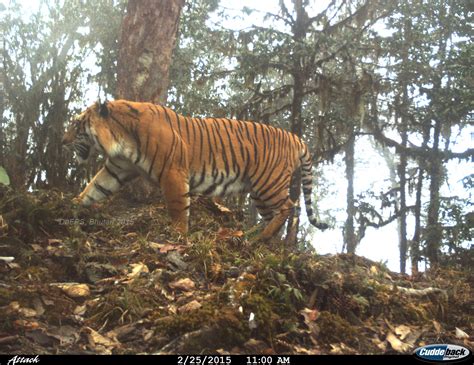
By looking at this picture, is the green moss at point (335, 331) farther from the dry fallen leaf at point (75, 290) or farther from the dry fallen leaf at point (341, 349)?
the dry fallen leaf at point (75, 290)

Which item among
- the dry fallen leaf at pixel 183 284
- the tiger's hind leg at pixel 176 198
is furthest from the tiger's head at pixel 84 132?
the dry fallen leaf at pixel 183 284

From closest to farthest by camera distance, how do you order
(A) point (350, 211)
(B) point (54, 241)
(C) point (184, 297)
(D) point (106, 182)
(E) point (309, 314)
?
(E) point (309, 314) → (C) point (184, 297) → (B) point (54, 241) → (D) point (106, 182) → (A) point (350, 211)

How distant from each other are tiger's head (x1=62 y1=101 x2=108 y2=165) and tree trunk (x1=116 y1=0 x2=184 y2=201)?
4.50ft

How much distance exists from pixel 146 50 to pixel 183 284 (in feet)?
14.1

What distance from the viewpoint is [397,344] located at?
3.68 meters

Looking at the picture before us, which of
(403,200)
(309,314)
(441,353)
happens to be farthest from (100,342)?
(403,200)

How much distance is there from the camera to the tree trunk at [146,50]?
738 centimetres

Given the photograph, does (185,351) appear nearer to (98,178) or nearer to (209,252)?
(209,252)

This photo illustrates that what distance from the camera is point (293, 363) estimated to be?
3.09 m

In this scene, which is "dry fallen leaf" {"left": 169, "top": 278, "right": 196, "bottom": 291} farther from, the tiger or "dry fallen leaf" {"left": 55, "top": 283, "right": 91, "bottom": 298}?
the tiger

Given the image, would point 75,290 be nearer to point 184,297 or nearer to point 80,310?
point 80,310

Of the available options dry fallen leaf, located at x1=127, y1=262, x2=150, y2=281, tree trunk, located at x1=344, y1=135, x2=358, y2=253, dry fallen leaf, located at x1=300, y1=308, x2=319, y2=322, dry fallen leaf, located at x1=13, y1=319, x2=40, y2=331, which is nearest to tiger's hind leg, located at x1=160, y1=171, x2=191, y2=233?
dry fallen leaf, located at x1=127, y1=262, x2=150, y2=281

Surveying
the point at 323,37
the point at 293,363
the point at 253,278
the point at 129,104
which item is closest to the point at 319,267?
the point at 253,278

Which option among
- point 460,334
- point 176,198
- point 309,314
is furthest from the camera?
point 176,198
